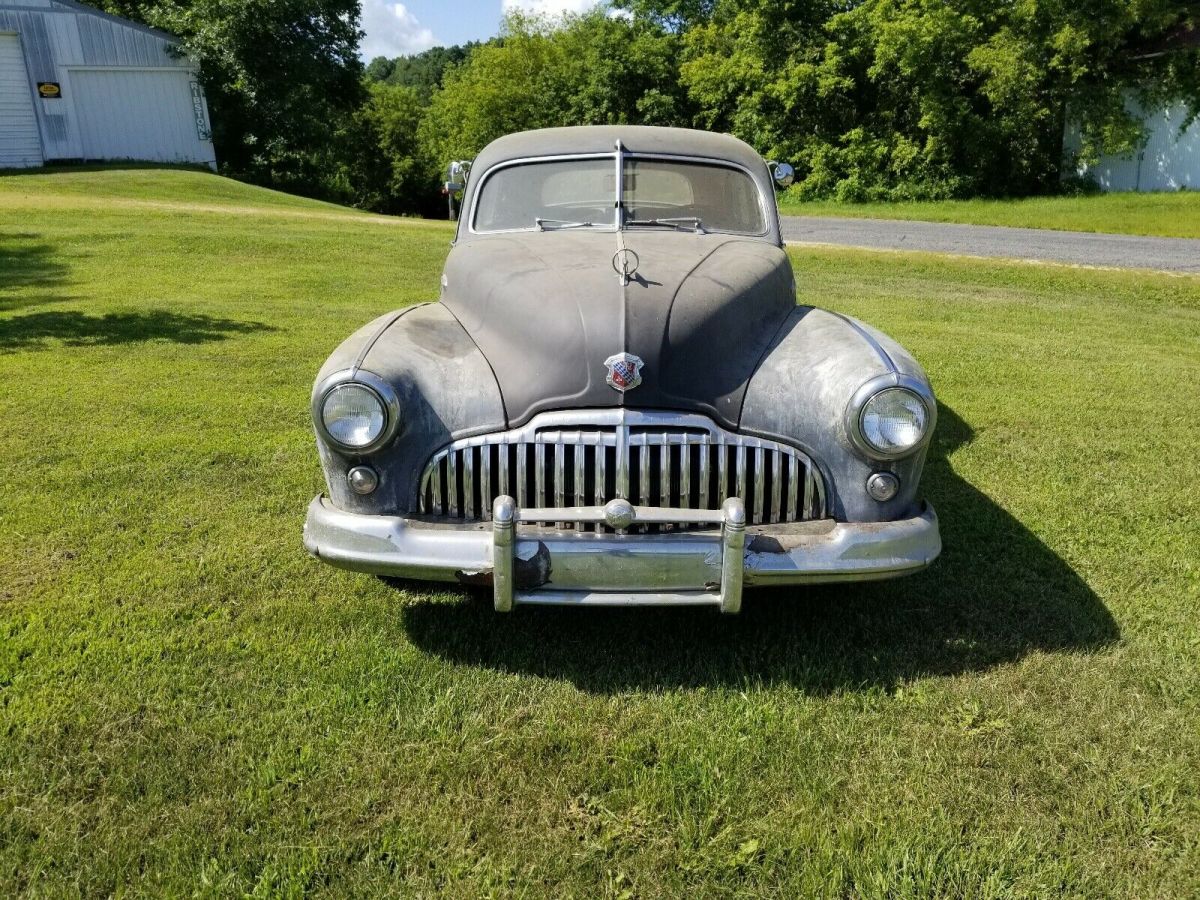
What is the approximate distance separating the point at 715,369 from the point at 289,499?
Result: 8.23ft

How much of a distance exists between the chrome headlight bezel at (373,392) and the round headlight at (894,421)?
1628 millimetres

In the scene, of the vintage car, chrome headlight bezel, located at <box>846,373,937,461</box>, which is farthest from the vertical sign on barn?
chrome headlight bezel, located at <box>846,373,937,461</box>

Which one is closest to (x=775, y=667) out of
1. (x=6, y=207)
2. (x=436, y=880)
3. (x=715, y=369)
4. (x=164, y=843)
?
(x=715, y=369)

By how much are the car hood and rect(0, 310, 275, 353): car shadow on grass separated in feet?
16.3

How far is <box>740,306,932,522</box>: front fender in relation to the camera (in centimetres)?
317

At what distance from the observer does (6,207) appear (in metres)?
15.9

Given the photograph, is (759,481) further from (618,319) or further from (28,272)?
(28,272)

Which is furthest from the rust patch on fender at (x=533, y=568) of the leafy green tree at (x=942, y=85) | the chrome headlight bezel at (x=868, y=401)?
the leafy green tree at (x=942, y=85)

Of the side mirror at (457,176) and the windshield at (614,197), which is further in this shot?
the side mirror at (457,176)

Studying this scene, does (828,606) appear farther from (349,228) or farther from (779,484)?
(349,228)

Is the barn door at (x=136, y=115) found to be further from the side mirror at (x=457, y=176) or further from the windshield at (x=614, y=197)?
the windshield at (x=614, y=197)

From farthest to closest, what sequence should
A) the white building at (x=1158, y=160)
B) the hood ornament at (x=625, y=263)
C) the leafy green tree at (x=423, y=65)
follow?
the leafy green tree at (x=423, y=65), the white building at (x=1158, y=160), the hood ornament at (x=625, y=263)

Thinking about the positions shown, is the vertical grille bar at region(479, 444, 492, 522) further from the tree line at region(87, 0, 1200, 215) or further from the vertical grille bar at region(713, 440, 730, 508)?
the tree line at region(87, 0, 1200, 215)

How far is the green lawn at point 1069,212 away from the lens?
63.5 feet
